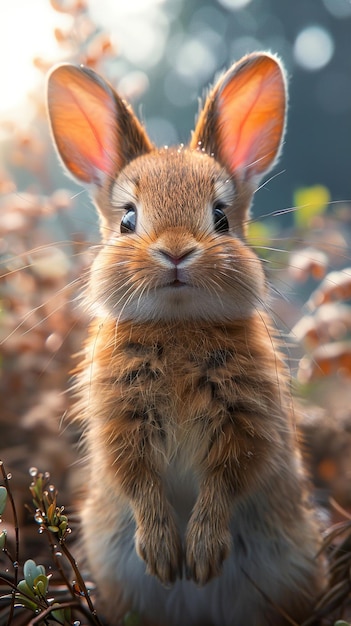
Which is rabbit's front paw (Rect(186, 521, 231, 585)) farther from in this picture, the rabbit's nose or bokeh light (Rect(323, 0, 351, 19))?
bokeh light (Rect(323, 0, 351, 19))

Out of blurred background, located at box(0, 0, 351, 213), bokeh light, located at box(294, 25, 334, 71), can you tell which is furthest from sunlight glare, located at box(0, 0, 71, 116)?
bokeh light, located at box(294, 25, 334, 71)

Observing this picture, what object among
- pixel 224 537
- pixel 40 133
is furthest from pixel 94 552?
pixel 40 133

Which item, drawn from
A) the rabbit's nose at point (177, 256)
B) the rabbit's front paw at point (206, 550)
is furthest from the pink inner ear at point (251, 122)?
the rabbit's front paw at point (206, 550)

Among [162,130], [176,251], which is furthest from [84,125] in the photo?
[176,251]

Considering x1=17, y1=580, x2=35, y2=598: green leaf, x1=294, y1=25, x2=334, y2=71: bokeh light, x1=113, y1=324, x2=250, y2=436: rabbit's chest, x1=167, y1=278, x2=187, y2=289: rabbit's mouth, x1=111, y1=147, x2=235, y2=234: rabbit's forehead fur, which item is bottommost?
x1=17, y1=580, x2=35, y2=598: green leaf

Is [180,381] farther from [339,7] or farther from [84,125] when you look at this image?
[339,7]
